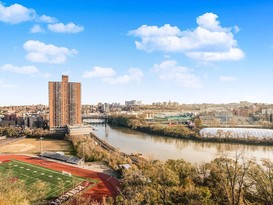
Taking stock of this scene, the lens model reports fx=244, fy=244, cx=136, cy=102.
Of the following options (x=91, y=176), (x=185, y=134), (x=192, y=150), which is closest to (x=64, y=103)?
(x=185, y=134)

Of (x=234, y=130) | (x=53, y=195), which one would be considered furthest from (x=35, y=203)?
(x=234, y=130)

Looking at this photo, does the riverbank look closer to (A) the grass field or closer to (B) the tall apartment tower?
(B) the tall apartment tower

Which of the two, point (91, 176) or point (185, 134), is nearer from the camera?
point (91, 176)

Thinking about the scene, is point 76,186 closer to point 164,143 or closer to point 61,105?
point 164,143

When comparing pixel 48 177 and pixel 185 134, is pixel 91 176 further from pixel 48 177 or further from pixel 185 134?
pixel 185 134

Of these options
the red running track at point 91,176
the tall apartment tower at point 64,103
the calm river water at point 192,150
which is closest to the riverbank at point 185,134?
the calm river water at point 192,150

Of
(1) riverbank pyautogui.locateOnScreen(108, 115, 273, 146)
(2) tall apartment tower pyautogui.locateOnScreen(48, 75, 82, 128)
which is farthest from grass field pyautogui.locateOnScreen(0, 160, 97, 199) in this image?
(2) tall apartment tower pyautogui.locateOnScreen(48, 75, 82, 128)
